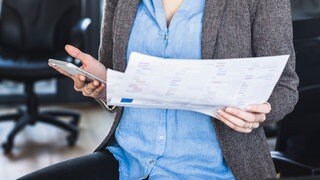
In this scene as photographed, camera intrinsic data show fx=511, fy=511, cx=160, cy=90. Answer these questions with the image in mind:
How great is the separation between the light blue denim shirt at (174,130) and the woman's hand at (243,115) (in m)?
0.14

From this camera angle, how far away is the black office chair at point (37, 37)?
3168 mm

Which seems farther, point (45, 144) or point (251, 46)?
point (45, 144)

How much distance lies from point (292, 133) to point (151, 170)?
2.01ft

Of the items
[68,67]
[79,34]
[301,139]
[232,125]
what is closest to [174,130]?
[232,125]

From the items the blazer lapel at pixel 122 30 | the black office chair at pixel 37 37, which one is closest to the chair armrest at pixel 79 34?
the black office chair at pixel 37 37

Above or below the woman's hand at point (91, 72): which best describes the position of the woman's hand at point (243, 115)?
below

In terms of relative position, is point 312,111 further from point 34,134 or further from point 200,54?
point 34,134

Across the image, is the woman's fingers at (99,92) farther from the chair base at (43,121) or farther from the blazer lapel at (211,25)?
the chair base at (43,121)

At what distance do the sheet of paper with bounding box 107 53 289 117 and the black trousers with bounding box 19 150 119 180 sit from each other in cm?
23

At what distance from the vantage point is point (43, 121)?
3.27 metres

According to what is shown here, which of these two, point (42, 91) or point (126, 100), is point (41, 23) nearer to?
point (42, 91)

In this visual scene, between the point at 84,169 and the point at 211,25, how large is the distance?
439 millimetres

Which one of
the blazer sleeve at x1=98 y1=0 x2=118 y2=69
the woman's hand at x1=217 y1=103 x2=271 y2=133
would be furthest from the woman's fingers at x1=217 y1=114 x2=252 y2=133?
the blazer sleeve at x1=98 y1=0 x2=118 y2=69

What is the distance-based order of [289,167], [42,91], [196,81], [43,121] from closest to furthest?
[196,81], [289,167], [43,121], [42,91]
